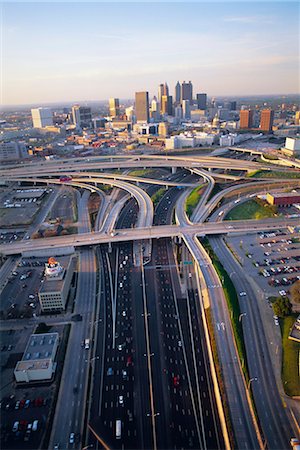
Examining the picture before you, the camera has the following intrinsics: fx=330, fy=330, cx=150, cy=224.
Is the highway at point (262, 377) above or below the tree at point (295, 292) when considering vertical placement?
below

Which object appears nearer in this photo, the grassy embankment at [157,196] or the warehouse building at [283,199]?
the warehouse building at [283,199]

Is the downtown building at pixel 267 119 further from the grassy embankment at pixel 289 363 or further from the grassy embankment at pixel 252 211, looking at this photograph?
the grassy embankment at pixel 289 363

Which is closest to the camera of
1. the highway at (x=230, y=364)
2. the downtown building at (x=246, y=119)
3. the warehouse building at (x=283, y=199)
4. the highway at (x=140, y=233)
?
the highway at (x=230, y=364)

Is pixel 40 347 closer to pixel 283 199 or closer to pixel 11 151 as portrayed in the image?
pixel 283 199

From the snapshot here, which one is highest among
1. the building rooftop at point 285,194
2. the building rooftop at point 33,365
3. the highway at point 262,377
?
the building rooftop at point 285,194

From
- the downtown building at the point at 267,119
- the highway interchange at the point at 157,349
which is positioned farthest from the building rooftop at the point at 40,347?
the downtown building at the point at 267,119

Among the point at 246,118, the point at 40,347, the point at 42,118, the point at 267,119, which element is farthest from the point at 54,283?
the point at 42,118
